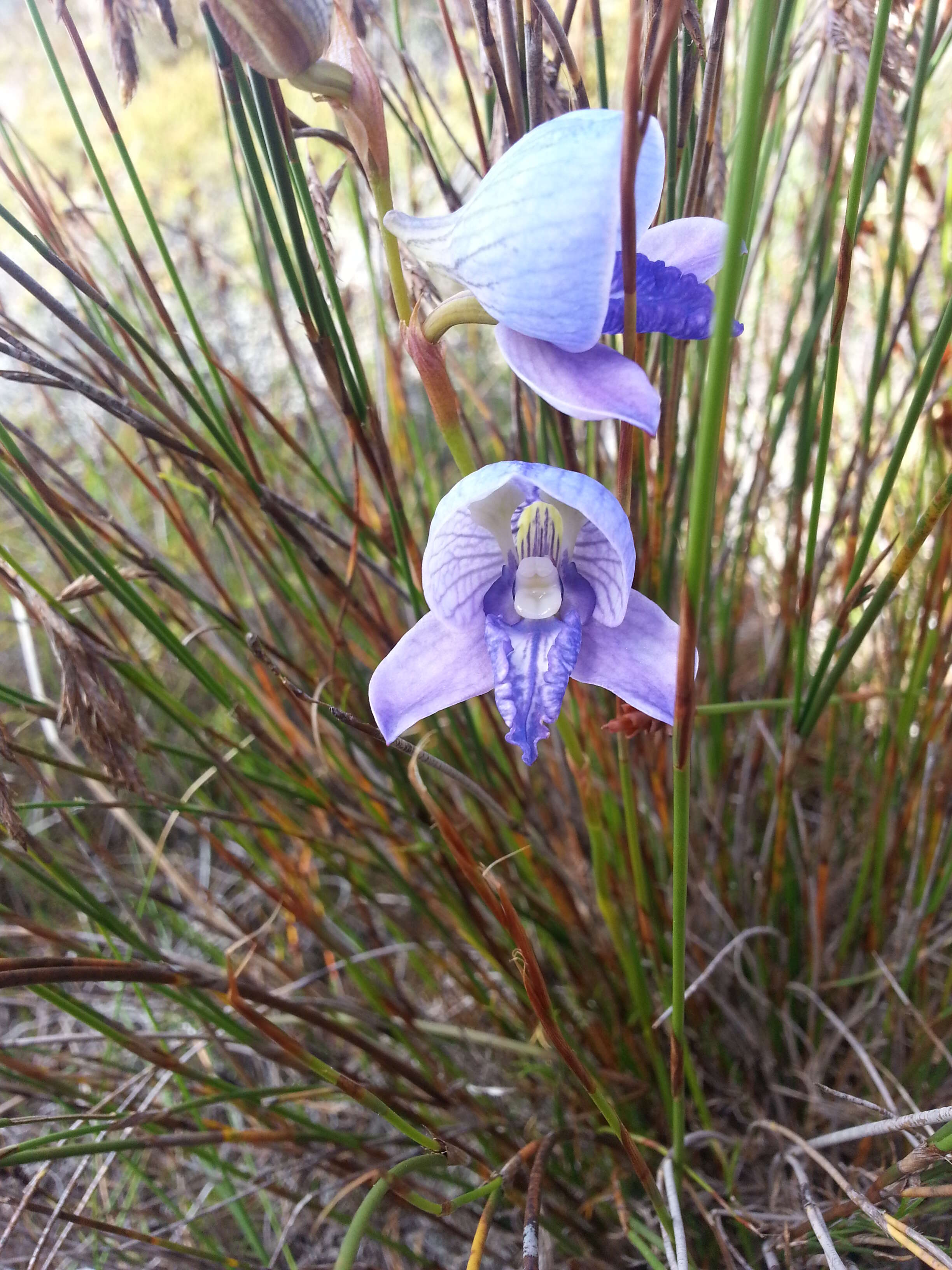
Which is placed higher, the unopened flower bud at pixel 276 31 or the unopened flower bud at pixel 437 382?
the unopened flower bud at pixel 276 31

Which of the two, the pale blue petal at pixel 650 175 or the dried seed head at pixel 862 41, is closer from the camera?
the pale blue petal at pixel 650 175

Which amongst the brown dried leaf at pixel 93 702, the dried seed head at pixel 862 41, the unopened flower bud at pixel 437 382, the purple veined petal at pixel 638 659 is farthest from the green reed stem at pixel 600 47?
the brown dried leaf at pixel 93 702

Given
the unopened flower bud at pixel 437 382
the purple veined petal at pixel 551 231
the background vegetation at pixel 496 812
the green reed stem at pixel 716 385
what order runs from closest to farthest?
the green reed stem at pixel 716 385, the purple veined petal at pixel 551 231, the unopened flower bud at pixel 437 382, the background vegetation at pixel 496 812

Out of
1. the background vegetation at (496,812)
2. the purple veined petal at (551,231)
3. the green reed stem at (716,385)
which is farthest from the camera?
the background vegetation at (496,812)

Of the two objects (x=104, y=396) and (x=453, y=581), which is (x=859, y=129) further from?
(x=104, y=396)

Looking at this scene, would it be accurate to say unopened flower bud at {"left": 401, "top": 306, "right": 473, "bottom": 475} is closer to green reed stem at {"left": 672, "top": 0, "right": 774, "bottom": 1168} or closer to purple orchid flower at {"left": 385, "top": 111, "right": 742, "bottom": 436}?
purple orchid flower at {"left": 385, "top": 111, "right": 742, "bottom": 436}

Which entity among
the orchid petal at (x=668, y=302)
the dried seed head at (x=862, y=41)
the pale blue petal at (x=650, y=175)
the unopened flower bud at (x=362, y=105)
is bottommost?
the orchid petal at (x=668, y=302)

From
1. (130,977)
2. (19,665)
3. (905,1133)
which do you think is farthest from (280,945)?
(19,665)

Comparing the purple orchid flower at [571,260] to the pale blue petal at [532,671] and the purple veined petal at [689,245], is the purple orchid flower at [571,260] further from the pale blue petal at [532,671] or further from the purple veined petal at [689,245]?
the pale blue petal at [532,671]
